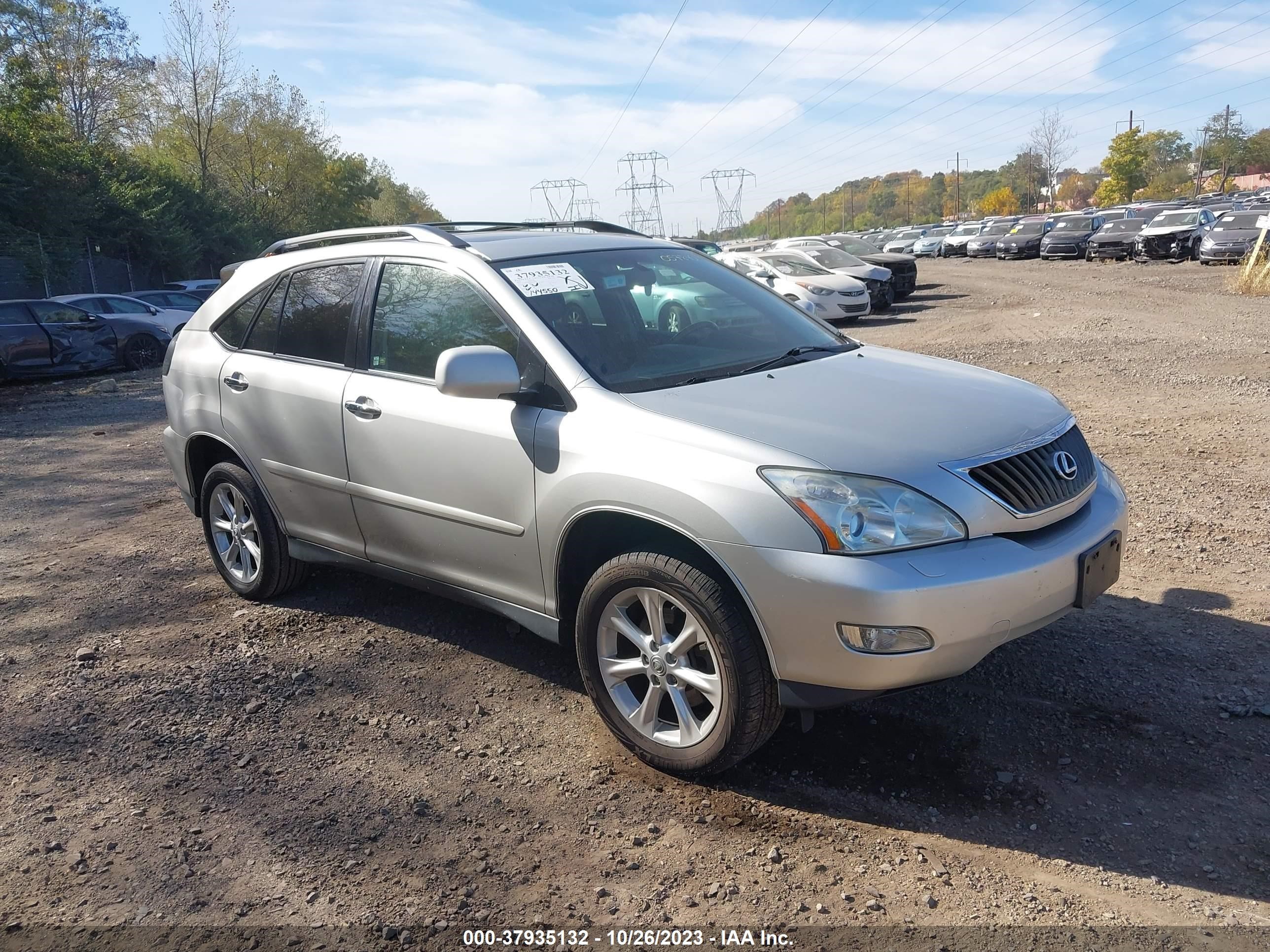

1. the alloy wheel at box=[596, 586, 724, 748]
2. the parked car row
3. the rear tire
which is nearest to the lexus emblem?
the alloy wheel at box=[596, 586, 724, 748]

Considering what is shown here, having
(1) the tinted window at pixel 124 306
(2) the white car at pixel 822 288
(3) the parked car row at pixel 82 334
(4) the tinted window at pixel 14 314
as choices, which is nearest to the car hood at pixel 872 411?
(3) the parked car row at pixel 82 334

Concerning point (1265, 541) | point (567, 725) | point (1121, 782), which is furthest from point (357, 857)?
point (1265, 541)

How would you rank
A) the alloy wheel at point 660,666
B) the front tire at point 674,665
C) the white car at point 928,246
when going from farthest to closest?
the white car at point 928,246
the alloy wheel at point 660,666
the front tire at point 674,665

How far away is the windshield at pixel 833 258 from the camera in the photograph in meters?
19.9

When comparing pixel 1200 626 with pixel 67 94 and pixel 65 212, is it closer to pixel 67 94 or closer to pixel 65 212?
pixel 65 212

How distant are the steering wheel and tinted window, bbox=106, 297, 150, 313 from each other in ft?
56.1

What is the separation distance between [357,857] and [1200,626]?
349 centimetres

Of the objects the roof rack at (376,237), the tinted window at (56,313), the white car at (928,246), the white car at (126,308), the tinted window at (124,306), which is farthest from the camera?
the white car at (928,246)

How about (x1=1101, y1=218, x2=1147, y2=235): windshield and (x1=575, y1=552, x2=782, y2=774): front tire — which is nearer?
(x1=575, y1=552, x2=782, y2=774): front tire

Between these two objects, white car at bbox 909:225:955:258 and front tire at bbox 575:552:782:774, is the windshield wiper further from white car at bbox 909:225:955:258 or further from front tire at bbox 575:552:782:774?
white car at bbox 909:225:955:258

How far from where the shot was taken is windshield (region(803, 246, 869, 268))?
1994 centimetres

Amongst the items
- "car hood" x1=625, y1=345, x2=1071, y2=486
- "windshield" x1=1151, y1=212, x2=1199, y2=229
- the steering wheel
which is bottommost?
"car hood" x1=625, y1=345, x2=1071, y2=486

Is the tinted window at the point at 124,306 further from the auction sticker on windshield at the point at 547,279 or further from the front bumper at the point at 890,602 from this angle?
the front bumper at the point at 890,602

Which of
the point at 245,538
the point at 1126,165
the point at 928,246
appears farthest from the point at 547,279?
the point at 1126,165
